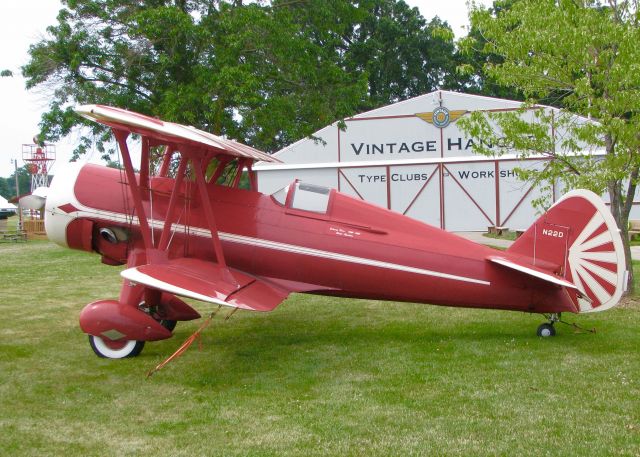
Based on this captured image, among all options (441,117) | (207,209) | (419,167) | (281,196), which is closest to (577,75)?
(281,196)

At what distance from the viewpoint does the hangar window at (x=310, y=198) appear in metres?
7.77

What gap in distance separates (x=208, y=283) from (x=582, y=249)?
4121 millimetres

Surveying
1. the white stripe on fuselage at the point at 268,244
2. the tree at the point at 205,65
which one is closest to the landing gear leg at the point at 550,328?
the white stripe on fuselage at the point at 268,244

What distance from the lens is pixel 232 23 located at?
56.0ft

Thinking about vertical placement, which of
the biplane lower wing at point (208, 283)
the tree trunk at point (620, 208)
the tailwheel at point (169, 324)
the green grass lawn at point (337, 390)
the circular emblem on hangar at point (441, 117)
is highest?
the circular emblem on hangar at point (441, 117)

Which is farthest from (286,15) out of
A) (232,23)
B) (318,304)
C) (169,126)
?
(169,126)

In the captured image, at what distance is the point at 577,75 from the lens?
10.6 meters

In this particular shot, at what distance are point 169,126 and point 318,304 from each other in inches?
224

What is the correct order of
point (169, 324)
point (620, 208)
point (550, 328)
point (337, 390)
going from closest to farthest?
point (337, 390)
point (550, 328)
point (169, 324)
point (620, 208)

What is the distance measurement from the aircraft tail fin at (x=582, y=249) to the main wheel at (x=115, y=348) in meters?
4.49

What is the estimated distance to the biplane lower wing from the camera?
6.01 metres

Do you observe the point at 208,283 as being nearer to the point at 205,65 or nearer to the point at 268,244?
the point at 268,244

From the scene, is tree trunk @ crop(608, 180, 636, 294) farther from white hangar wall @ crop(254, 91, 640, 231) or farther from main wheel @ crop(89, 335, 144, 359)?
white hangar wall @ crop(254, 91, 640, 231)

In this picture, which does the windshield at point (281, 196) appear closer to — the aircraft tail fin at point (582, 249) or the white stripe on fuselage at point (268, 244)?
the white stripe on fuselage at point (268, 244)
